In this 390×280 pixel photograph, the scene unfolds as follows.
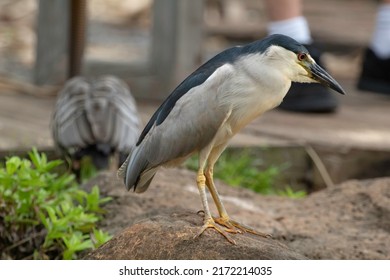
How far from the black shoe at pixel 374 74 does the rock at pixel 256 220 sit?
3.33 meters

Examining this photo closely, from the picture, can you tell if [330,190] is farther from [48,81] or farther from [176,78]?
[48,81]

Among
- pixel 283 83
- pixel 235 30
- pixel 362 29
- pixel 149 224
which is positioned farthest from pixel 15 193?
pixel 362 29

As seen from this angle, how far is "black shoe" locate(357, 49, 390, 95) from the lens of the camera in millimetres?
9500

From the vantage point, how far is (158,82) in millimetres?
8922

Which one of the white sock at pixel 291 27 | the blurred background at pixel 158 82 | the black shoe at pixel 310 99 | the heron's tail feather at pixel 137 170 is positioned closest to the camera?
the heron's tail feather at pixel 137 170

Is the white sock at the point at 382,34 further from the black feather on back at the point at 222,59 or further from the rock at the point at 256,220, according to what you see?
the black feather on back at the point at 222,59

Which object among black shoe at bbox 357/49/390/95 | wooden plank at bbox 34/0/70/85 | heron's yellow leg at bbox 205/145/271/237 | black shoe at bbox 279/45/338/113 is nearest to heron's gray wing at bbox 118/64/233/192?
heron's yellow leg at bbox 205/145/271/237

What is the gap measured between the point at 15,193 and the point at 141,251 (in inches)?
50.3

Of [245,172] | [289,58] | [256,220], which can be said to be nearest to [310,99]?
[245,172]

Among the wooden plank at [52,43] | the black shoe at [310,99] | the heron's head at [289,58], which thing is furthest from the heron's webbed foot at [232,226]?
the wooden plank at [52,43]

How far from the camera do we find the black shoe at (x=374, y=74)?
9500 millimetres

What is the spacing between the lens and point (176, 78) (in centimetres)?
884

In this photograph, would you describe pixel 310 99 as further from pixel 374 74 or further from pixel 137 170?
pixel 137 170

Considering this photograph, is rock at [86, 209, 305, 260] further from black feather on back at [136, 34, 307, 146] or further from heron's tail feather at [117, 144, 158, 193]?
black feather on back at [136, 34, 307, 146]
